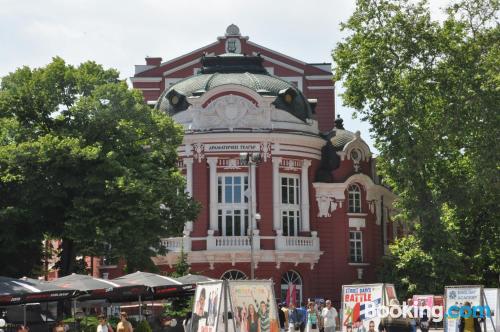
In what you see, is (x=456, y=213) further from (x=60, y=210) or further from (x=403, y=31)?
(x=60, y=210)

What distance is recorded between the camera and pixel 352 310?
104 ft

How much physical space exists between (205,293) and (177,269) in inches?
1026

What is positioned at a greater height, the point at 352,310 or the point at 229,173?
the point at 229,173

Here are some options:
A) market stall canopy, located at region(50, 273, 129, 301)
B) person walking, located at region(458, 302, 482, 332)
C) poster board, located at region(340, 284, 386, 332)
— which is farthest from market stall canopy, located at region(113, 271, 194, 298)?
person walking, located at region(458, 302, 482, 332)

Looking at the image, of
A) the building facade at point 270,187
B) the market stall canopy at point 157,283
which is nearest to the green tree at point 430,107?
the building facade at point 270,187

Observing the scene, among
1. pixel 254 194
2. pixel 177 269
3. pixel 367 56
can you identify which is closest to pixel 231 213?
pixel 254 194

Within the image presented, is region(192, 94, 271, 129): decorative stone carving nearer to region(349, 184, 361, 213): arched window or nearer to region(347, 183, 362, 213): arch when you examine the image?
region(347, 183, 362, 213): arch

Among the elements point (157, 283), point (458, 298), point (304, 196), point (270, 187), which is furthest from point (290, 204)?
point (458, 298)

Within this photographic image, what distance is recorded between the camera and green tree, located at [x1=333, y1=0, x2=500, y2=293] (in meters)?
49.4

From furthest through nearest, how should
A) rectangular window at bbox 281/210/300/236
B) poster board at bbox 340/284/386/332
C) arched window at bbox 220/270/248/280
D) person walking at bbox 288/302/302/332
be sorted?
rectangular window at bbox 281/210/300/236, arched window at bbox 220/270/248/280, person walking at bbox 288/302/302/332, poster board at bbox 340/284/386/332

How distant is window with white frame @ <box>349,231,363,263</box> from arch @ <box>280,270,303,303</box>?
3.99 meters

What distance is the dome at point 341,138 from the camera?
60188 millimetres

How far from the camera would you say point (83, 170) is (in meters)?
41.8

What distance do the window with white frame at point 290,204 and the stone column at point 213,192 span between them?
408cm
